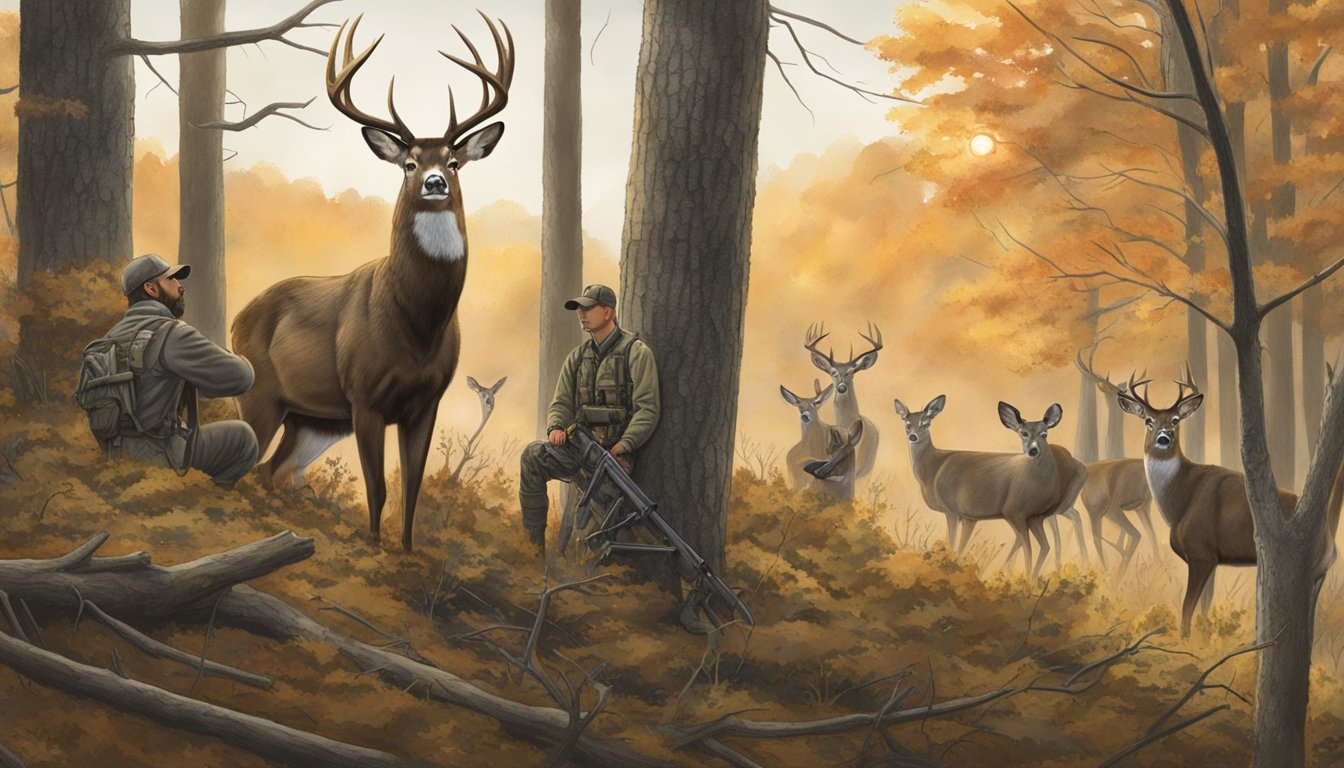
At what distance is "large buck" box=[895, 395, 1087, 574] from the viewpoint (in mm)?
10742

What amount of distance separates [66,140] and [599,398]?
4505 millimetres

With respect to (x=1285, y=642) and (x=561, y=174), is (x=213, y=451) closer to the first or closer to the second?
(x=561, y=174)

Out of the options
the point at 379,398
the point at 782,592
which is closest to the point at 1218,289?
the point at 782,592

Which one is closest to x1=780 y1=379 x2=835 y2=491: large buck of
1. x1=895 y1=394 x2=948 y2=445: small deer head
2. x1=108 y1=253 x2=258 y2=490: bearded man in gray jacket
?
x1=895 y1=394 x2=948 y2=445: small deer head

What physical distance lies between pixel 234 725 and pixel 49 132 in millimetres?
5140

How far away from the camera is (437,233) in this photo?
7516mm

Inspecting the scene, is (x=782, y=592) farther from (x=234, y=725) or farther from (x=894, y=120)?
(x=894, y=120)

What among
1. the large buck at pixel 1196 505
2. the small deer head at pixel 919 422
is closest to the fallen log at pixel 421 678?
the large buck at pixel 1196 505

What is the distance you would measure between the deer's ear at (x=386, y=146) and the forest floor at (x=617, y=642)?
2150 mm

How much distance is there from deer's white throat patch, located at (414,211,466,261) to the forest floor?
1709 millimetres

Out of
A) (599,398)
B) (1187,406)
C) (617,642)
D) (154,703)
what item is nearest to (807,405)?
(1187,406)

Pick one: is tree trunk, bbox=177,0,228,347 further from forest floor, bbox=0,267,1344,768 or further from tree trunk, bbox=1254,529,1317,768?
tree trunk, bbox=1254,529,1317,768

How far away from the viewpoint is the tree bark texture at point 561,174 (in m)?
12.3

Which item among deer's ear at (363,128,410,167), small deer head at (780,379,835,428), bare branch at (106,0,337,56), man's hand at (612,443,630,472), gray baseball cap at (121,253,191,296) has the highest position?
bare branch at (106,0,337,56)
